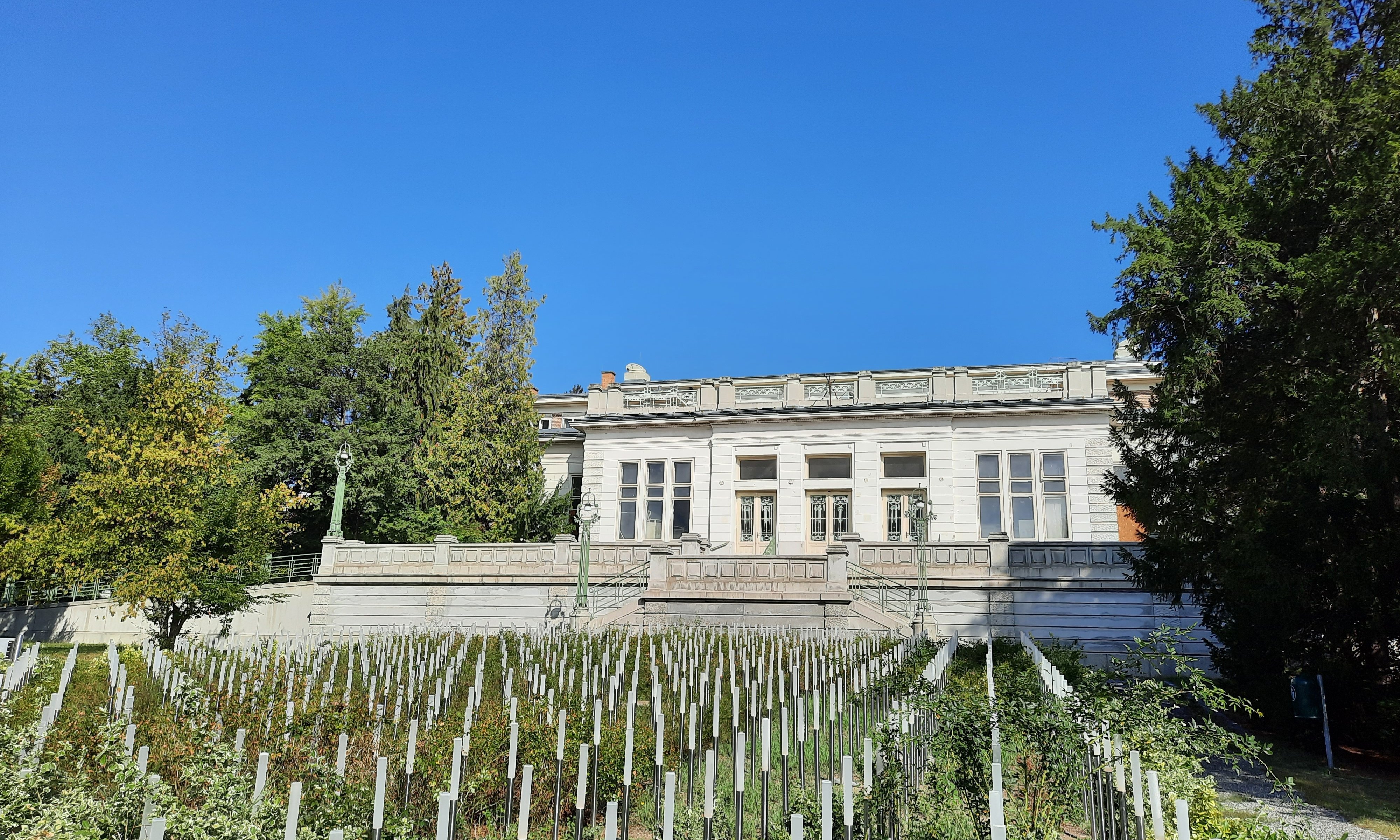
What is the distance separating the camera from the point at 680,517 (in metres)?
32.3

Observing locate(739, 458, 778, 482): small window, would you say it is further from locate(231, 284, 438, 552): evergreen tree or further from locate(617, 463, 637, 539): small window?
locate(231, 284, 438, 552): evergreen tree

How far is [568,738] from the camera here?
7.49 metres

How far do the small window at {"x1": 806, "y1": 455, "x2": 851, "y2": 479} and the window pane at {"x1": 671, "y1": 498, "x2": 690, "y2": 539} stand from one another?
4896 mm

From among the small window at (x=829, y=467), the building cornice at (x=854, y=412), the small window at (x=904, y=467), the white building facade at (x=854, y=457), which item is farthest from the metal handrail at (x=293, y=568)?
the small window at (x=904, y=467)

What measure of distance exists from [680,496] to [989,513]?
37.7 ft

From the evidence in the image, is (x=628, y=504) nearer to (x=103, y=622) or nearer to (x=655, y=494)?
(x=655, y=494)

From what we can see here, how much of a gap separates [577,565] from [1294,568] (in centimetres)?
1882

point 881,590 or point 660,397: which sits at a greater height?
point 660,397

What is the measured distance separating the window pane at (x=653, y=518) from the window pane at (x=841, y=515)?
6675 millimetres

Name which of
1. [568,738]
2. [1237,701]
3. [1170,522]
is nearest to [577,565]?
[1170,522]

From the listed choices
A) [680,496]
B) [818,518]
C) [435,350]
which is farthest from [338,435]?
[818,518]

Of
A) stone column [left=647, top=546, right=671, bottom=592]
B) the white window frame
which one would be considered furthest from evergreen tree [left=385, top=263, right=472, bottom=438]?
the white window frame

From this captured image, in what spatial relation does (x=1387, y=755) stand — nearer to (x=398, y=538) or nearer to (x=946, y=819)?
(x=946, y=819)

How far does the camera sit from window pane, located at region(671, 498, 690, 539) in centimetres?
3198
